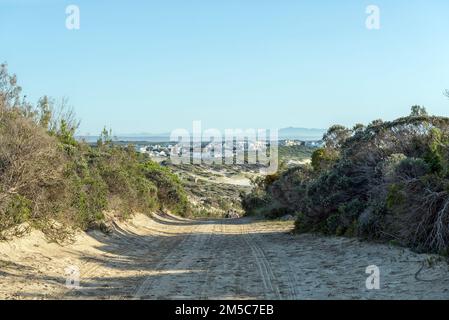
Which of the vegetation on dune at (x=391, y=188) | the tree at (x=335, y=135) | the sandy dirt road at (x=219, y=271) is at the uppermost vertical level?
the tree at (x=335, y=135)

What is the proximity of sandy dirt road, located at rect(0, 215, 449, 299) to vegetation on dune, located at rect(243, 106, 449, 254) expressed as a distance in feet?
1.89

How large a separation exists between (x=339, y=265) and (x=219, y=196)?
65.4 m

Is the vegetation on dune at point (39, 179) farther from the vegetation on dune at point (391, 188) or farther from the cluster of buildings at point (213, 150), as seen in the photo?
the cluster of buildings at point (213, 150)

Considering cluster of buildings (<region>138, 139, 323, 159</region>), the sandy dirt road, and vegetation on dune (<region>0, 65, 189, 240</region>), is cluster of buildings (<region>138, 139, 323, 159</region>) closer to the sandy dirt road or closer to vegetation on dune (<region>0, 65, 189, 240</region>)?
vegetation on dune (<region>0, 65, 189, 240</region>)

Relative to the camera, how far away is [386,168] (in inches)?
602

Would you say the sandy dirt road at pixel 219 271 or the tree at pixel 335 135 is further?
the tree at pixel 335 135

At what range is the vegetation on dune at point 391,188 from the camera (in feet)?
37.9

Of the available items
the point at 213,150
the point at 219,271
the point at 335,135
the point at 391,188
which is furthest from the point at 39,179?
the point at 213,150

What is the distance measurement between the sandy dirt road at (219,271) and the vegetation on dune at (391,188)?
0.58 meters

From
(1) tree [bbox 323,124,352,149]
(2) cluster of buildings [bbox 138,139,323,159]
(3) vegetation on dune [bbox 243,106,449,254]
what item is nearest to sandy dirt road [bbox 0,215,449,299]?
(3) vegetation on dune [bbox 243,106,449,254]

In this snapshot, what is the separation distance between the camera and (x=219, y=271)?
11750mm

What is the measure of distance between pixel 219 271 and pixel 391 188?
15.3ft

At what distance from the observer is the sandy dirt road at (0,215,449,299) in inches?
357

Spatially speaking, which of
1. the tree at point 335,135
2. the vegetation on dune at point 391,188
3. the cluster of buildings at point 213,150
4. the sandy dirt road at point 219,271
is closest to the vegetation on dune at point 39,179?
the sandy dirt road at point 219,271
